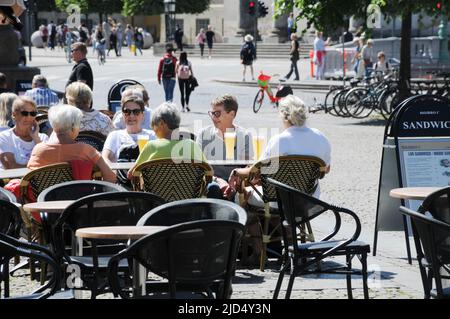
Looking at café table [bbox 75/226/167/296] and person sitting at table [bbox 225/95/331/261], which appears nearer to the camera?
café table [bbox 75/226/167/296]

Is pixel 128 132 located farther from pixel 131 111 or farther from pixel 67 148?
pixel 67 148

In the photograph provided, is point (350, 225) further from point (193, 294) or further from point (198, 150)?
point (193, 294)

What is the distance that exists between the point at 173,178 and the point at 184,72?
2003cm

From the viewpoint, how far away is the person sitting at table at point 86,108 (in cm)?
1141

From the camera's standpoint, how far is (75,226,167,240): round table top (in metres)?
6.00

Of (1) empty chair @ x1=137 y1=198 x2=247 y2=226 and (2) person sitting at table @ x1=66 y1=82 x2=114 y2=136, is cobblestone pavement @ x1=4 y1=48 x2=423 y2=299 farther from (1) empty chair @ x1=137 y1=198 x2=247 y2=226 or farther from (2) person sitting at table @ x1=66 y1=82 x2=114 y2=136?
(2) person sitting at table @ x1=66 y1=82 x2=114 y2=136

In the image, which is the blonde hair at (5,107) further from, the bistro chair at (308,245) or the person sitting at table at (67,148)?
the bistro chair at (308,245)

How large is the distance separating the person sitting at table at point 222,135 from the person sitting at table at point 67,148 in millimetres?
1452

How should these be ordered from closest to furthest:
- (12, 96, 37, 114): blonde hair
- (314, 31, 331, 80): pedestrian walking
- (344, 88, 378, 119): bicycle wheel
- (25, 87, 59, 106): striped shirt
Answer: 1. (12, 96, 37, 114): blonde hair
2. (25, 87, 59, 106): striped shirt
3. (344, 88, 378, 119): bicycle wheel
4. (314, 31, 331, 80): pedestrian walking

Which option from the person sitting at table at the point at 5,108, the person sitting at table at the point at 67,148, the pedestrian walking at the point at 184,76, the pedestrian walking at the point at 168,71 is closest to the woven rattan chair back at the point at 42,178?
the person sitting at table at the point at 67,148

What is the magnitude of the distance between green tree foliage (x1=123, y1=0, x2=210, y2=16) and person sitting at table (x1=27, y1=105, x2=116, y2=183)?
7365 cm

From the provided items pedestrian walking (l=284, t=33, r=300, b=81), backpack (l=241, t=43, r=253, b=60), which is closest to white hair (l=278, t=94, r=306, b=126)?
pedestrian walking (l=284, t=33, r=300, b=81)
